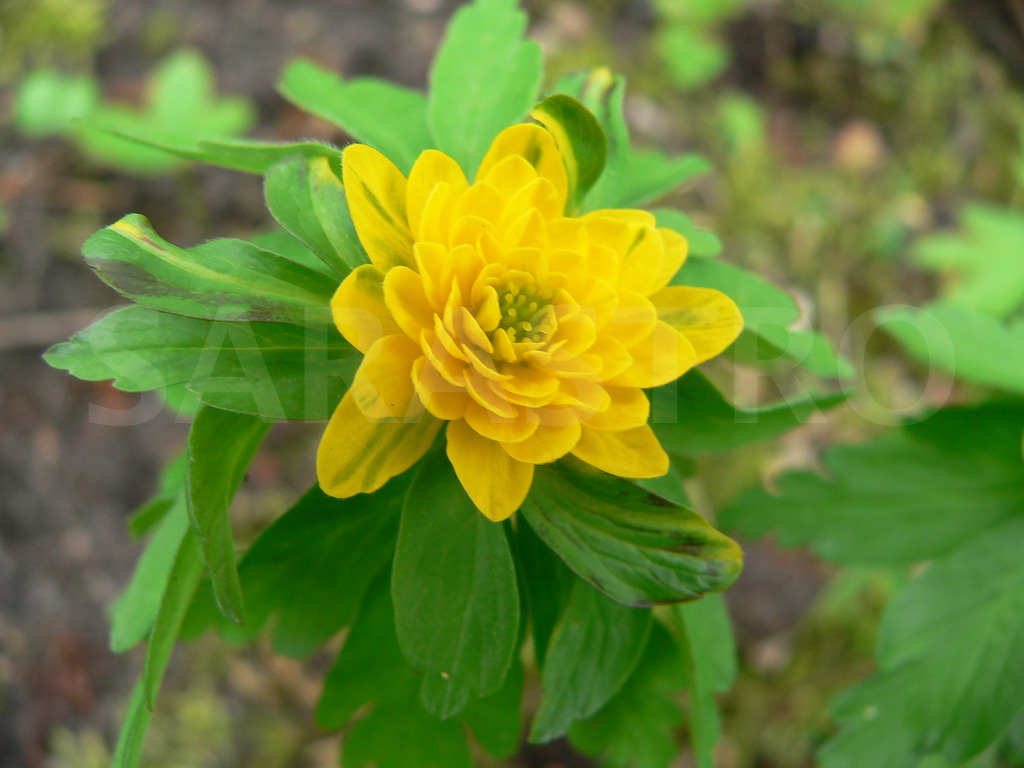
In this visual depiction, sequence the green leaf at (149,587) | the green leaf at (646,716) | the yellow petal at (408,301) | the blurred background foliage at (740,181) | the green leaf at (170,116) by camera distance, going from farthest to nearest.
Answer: the green leaf at (170,116)
the blurred background foliage at (740,181)
the green leaf at (646,716)
the green leaf at (149,587)
the yellow petal at (408,301)

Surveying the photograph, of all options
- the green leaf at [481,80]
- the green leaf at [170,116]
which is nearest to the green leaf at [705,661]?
the green leaf at [481,80]

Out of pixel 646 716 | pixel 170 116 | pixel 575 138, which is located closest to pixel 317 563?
pixel 646 716

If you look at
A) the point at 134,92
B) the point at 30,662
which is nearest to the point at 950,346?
the point at 30,662

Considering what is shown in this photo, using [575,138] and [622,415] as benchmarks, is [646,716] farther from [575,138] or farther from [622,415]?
[575,138]

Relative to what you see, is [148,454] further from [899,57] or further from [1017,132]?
[1017,132]

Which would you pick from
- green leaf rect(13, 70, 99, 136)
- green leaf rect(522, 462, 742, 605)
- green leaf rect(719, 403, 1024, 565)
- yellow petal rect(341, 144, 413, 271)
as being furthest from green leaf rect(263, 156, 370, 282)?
green leaf rect(13, 70, 99, 136)

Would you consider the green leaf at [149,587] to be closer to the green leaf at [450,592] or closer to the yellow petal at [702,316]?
the green leaf at [450,592]
